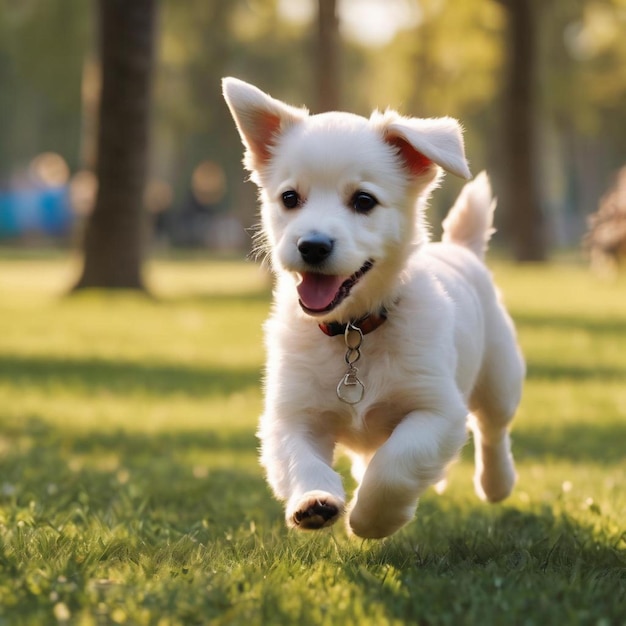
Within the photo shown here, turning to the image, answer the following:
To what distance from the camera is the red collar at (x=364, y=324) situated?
474 cm

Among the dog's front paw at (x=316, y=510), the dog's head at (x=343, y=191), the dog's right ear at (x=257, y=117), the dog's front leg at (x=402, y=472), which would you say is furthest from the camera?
the dog's right ear at (x=257, y=117)

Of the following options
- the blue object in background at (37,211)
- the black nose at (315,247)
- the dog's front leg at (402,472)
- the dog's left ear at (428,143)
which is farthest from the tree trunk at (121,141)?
the blue object in background at (37,211)

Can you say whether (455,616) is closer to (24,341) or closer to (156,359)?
(156,359)

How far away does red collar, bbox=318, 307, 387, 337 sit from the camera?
4.74m

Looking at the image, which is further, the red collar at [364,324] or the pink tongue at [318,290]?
the red collar at [364,324]

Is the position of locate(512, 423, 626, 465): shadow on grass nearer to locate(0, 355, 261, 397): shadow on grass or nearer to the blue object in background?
locate(0, 355, 261, 397): shadow on grass

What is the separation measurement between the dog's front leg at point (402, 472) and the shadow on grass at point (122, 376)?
260 inches

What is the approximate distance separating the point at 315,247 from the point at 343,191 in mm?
343

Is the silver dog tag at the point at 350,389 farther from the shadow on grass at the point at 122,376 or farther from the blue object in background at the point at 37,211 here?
the blue object in background at the point at 37,211

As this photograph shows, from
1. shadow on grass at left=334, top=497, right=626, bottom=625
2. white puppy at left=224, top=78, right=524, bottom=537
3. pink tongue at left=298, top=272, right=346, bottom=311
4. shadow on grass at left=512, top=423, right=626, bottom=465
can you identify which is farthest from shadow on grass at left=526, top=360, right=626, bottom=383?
pink tongue at left=298, top=272, right=346, bottom=311

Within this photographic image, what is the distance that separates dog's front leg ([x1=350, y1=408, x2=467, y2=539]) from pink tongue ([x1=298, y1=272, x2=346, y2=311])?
1.75 ft

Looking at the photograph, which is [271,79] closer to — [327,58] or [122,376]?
[327,58]

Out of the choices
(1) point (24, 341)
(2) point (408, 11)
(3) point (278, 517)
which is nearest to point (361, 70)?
(2) point (408, 11)

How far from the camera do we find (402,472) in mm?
4312
